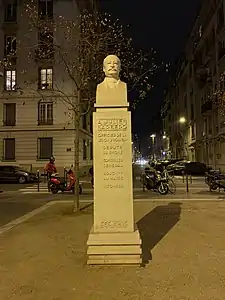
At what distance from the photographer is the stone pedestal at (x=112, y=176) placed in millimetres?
5738

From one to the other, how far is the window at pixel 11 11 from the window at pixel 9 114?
8037 mm

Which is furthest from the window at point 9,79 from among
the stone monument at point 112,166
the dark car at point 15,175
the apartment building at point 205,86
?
the stone monument at point 112,166

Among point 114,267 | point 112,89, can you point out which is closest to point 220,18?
point 112,89

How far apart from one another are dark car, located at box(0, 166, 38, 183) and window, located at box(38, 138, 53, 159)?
5.06 m

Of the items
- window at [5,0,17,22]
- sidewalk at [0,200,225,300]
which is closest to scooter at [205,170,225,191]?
sidewalk at [0,200,225,300]

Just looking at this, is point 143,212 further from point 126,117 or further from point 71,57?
point 71,57

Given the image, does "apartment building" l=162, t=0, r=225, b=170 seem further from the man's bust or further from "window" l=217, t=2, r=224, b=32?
the man's bust

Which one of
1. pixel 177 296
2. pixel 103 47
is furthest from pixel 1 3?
pixel 177 296

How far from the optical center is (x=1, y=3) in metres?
34.4

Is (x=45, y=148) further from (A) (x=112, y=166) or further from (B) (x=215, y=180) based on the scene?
(A) (x=112, y=166)

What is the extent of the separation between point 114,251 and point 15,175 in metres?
23.7

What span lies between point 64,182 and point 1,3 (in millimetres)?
23970

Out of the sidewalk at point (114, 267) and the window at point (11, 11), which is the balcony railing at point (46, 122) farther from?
the sidewalk at point (114, 267)

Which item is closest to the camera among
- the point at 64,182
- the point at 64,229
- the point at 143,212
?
the point at 64,229
